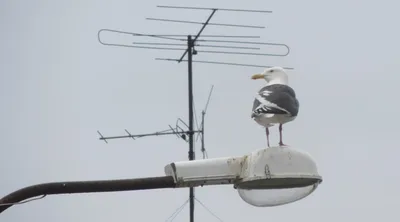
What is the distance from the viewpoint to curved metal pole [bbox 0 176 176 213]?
5.77m

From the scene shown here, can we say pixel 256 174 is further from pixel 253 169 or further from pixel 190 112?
pixel 190 112

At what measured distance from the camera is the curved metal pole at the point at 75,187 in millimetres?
5771

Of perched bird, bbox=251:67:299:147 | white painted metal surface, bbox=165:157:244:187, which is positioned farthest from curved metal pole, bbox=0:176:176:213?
perched bird, bbox=251:67:299:147

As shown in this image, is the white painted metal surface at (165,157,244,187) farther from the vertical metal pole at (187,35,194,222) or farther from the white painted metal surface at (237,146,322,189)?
the vertical metal pole at (187,35,194,222)

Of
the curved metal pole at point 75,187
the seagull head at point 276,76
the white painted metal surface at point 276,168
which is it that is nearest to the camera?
the curved metal pole at point 75,187

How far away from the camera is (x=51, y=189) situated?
5.87 meters

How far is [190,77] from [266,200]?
3.89m

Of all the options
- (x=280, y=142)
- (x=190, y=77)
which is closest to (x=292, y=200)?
(x=280, y=142)

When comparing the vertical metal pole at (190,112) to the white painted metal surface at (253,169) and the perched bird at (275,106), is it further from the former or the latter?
the white painted metal surface at (253,169)

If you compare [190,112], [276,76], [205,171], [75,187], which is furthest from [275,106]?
[190,112]

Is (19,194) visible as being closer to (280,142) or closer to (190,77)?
(280,142)

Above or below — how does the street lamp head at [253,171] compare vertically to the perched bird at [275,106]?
below

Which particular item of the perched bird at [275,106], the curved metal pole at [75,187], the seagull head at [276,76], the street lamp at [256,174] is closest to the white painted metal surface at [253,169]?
the street lamp at [256,174]

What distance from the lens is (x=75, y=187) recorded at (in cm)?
588
